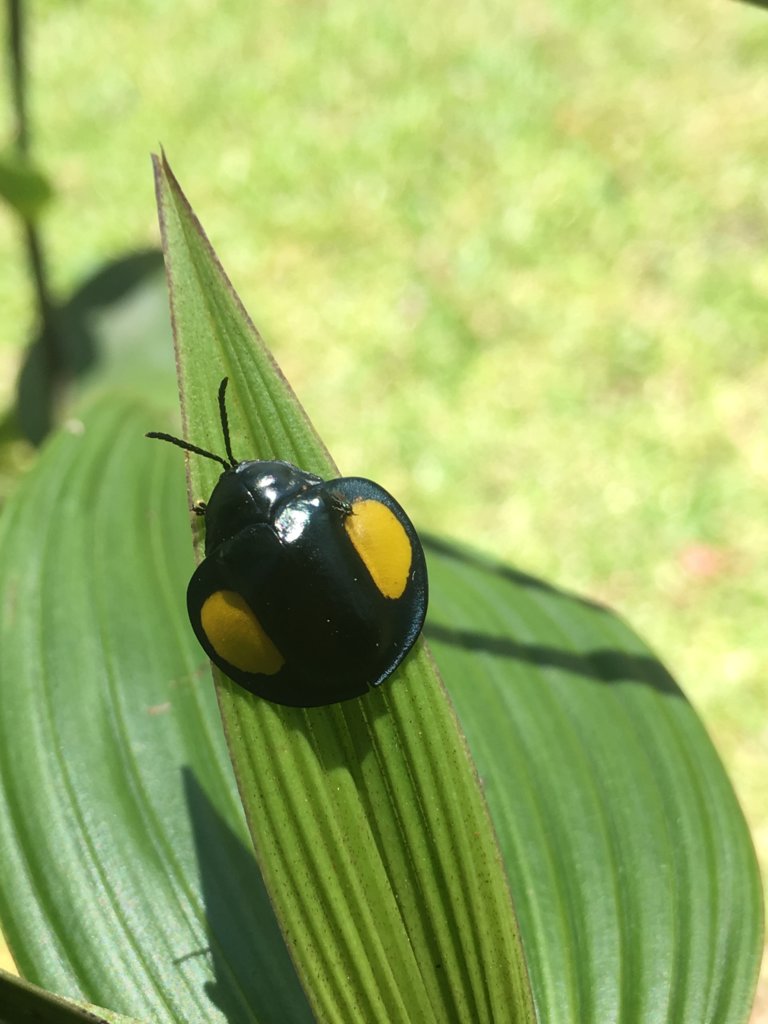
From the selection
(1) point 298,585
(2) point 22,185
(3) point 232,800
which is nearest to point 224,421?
(1) point 298,585

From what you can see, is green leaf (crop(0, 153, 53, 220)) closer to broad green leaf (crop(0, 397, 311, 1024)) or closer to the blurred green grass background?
broad green leaf (crop(0, 397, 311, 1024))

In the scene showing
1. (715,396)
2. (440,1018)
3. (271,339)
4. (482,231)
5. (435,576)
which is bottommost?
(440,1018)

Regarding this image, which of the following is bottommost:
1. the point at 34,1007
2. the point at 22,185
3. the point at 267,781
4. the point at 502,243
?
the point at 34,1007

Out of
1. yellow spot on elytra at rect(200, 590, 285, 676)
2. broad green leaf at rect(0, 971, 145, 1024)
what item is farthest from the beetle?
broad green leaf at rect(0, 971, 145, 1024)

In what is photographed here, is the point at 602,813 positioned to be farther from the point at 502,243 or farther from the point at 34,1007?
the point at 502,243

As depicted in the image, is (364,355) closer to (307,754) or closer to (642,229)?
(642,229)

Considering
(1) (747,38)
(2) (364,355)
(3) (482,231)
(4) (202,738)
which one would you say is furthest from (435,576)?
(1) (747,38)
